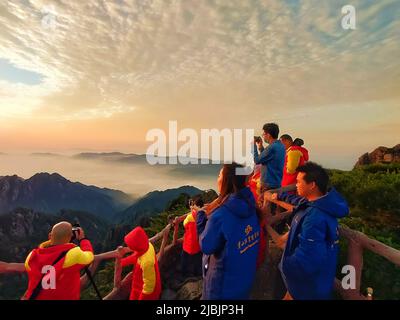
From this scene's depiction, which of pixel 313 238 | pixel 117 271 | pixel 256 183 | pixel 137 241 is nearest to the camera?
pixel 313 238

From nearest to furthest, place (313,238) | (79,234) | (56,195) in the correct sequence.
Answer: (313,238) < (79,234) < (56,195)

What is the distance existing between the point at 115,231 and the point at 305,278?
36.3m

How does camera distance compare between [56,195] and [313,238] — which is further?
[56,195]

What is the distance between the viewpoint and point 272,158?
5.25m

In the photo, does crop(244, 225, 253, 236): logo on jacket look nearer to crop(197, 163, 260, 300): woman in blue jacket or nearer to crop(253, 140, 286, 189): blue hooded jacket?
crop(197, 163, 260, 300): woman in blue jacket

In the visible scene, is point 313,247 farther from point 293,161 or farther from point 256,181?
point 256,181

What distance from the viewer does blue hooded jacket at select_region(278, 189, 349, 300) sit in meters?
2.74

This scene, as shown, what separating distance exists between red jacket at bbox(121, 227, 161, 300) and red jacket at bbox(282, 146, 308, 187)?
8.69 feet

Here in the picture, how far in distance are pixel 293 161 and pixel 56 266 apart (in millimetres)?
3992

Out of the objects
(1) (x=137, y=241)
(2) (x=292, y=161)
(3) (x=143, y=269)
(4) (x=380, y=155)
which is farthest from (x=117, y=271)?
(4) (x=380, y=155)

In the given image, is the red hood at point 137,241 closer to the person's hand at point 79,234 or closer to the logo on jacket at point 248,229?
the person's hand at point 79,234

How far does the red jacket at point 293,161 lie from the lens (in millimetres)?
5477

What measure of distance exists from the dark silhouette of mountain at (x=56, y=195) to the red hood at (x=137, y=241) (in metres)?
119
